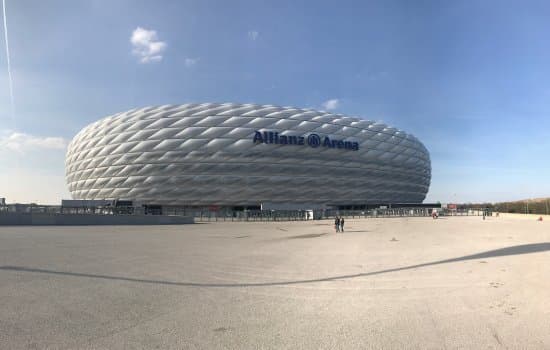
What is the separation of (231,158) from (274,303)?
53.5 metres

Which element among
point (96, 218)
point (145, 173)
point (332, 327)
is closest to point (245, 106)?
point (145, 173)

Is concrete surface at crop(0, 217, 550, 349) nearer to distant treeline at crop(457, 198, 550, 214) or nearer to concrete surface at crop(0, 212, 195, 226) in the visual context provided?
concrete surface at crop(0, 212, 195, 226)

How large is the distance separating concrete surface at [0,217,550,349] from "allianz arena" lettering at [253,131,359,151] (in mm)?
49766

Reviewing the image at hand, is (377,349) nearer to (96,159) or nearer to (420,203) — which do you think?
(96,159)

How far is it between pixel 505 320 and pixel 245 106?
6123 cm

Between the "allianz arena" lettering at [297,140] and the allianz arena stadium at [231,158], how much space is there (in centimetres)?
16

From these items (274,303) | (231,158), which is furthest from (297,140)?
(274,303)

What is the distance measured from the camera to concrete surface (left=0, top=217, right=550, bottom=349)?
4266 millimetres

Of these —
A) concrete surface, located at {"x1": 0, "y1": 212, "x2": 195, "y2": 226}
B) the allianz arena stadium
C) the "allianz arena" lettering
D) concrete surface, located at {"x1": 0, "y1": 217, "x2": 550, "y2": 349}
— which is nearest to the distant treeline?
the allianz arena stadium

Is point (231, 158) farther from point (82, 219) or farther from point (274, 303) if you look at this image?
→ point (274, 303)

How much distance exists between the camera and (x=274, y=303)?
19.2 feet

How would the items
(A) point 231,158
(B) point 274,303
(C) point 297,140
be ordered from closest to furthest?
1. (B) point 274,303
2. (A) point 231,158
3. (C) point 297,140

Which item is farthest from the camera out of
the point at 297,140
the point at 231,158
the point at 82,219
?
the point at 297,140

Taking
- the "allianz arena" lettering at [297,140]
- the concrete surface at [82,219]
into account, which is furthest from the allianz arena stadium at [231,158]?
the concrete surface at [82,219]
